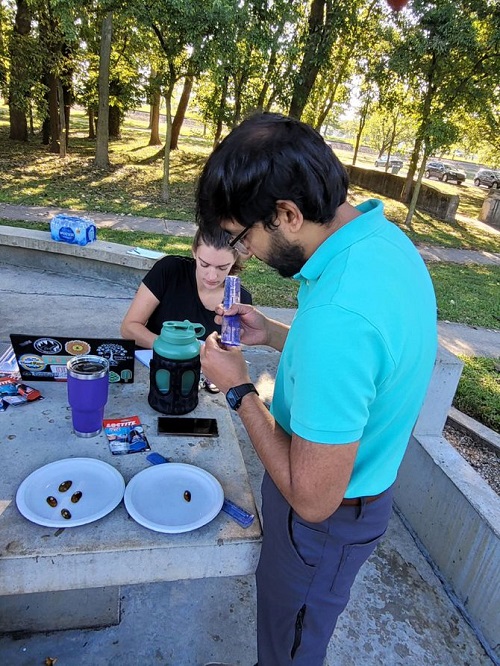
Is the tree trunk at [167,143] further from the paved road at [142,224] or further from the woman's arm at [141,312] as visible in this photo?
the woman's arm at [141,312]

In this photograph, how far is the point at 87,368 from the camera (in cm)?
156

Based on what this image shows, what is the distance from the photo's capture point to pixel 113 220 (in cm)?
940

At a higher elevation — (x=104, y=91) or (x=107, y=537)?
(x=104, y=91)

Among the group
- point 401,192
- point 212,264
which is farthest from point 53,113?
point 212,264

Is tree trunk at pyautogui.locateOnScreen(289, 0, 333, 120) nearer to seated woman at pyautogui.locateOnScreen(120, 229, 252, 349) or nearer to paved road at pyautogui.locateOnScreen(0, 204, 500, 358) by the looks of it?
paved road at pyautogui.locateOnScreen(0, 204, 500, 358)

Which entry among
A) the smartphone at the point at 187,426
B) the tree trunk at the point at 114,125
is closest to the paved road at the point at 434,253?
the smartphone at the point at 187,426

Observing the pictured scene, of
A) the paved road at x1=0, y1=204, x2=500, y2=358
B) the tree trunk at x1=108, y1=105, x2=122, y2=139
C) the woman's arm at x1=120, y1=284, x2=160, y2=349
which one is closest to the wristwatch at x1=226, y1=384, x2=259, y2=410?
the woman's arm at x1=120, y1=284, x2=160, y2=349

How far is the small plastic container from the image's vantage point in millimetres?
5512

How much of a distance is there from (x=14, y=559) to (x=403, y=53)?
45.6 ft

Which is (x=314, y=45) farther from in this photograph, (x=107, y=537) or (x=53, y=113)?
(x=107, y=537)

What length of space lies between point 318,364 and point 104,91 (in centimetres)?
1486

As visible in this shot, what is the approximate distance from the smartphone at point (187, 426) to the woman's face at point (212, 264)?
37.7 inches

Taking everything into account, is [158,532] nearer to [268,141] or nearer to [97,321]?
[268,141]

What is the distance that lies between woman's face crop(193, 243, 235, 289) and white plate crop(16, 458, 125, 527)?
1.28 m
